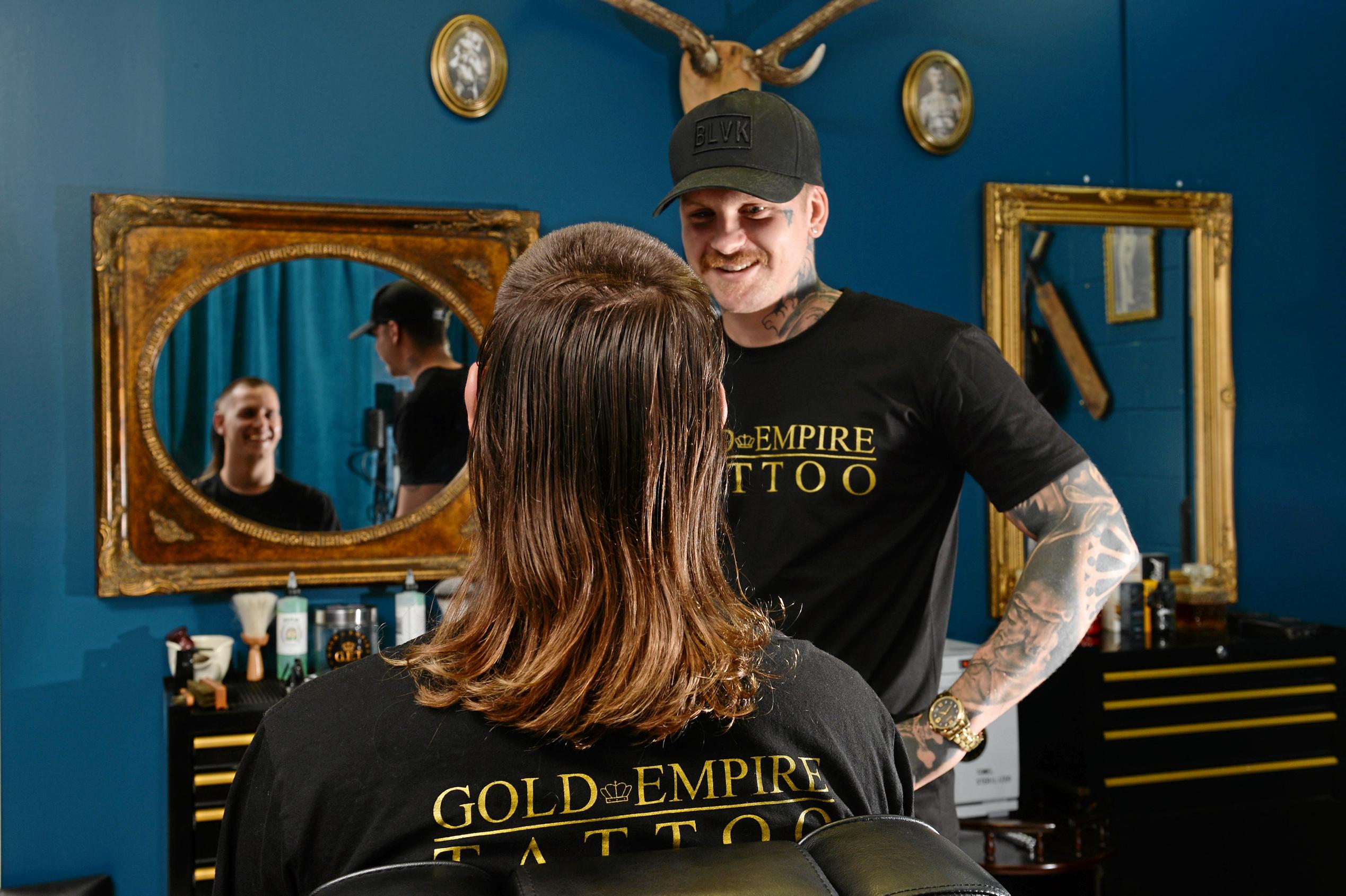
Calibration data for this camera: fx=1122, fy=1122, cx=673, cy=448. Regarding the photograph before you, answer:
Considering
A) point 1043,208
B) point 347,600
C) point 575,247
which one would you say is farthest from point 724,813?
point 1043,208

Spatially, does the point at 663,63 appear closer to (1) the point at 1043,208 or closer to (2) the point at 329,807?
(1) the point at 1043,208

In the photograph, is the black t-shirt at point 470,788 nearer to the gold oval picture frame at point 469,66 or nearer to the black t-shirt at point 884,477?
the black t-shirt at point 884,477

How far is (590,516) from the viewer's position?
35.0 inches

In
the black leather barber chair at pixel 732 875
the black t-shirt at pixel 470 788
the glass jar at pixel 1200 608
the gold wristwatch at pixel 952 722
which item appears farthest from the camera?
the glass jar at pixel 1200 608

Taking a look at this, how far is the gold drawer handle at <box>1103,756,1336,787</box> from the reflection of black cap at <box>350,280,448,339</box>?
249 cm

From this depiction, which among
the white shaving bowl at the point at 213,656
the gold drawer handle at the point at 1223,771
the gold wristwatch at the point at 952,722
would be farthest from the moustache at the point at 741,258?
the gold drawer handle at the point at 1223,771

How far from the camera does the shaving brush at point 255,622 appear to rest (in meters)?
3.21

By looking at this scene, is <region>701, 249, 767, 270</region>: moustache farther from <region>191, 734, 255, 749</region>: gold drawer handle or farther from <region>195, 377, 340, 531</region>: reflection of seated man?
<region>195, 377, 340, 531</region>: reflection of seated man

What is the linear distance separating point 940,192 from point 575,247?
3.24 metres

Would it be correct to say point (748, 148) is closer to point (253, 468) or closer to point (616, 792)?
point (616, 792)

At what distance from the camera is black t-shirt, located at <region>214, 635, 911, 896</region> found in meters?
0.82

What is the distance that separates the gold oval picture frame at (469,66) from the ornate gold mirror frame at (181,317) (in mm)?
342

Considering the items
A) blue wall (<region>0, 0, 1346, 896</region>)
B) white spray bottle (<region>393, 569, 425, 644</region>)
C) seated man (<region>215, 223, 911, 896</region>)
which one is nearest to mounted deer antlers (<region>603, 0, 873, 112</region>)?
blue wall (<region>0, 0, 1346, 896</region>)

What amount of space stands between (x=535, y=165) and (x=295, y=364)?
0.97 meters
